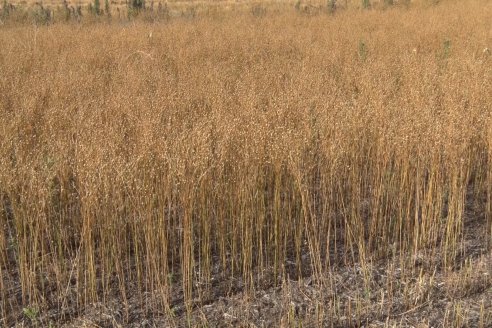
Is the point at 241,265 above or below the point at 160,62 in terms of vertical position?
below

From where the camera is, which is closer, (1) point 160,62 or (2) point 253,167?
(2) point 253,167

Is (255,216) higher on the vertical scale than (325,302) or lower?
higher

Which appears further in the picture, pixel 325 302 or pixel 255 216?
pixel 255 216

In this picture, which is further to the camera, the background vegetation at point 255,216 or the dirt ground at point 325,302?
the background vegetation at point 255,216

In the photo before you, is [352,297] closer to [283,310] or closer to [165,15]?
[283,310]

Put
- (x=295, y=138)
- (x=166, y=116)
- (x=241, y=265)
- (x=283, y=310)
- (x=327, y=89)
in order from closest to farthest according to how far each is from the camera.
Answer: (x=283, y=310)
(x=241, y=265)
(x=295, y=138)
(x=166, y=116)
(x=327, y=89)

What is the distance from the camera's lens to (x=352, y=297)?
9.42ft

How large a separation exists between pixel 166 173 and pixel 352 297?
1.33m

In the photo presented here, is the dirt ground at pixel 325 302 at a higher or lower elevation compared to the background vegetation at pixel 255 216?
lower

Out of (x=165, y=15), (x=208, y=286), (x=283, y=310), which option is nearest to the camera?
(x=283, y=310)

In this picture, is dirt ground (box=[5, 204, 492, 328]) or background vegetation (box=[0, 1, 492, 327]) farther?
background vegetation (box=[0, 1, 492, 327])

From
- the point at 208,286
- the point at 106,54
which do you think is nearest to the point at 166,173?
→ the point at 208,286

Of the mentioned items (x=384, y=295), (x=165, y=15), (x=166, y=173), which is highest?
(x=165, y=15)

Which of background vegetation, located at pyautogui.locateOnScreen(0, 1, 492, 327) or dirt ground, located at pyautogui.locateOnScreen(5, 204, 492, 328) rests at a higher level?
background vegetation, located at pyautogui.locateOnScreen(0, 1, 492, 327)
